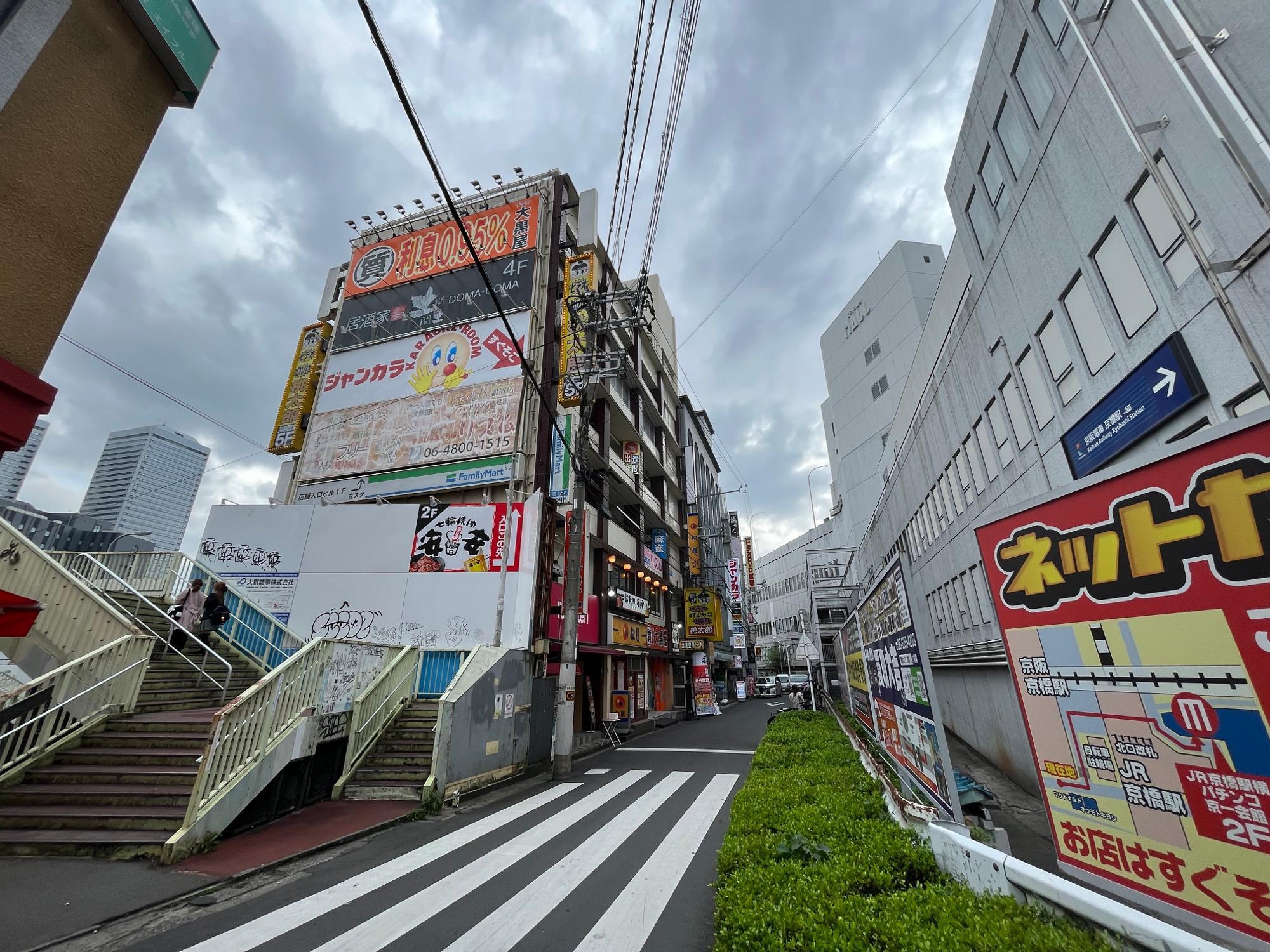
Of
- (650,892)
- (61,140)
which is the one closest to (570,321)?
(61,140)

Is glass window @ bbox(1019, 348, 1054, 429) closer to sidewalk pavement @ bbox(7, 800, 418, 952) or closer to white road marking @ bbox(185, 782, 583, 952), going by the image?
white road marking @ bbox(185, 782, 583, 952)

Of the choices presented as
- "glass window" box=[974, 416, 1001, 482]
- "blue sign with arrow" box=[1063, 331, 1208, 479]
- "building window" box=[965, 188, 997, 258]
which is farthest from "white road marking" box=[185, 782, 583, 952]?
"building window" box=[965, 188, 997, 258]

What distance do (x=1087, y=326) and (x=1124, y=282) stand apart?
1.02m

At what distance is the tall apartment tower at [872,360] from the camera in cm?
3250

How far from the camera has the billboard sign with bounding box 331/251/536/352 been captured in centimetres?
2095

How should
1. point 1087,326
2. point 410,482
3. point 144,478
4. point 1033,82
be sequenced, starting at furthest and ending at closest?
point 144,478 → point 410,482 → point 1033,82 → point 1087,326

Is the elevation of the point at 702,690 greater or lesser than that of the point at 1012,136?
lesser

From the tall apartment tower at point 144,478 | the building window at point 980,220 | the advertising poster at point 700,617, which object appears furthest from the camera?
the advertising poster at point 700,617

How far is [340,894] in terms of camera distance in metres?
5.04

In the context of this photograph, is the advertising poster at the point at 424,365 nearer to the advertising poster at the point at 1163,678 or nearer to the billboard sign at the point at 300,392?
the billboard sign at the point at 300,392

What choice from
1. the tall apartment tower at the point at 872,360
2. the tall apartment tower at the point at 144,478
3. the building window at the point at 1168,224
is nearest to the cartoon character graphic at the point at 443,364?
the tall apartment tower at the point at 144,478

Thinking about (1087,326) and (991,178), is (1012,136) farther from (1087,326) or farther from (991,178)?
(1087,326)

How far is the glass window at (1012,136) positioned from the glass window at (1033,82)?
0.28m

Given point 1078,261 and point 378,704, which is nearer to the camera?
point 1078,261
